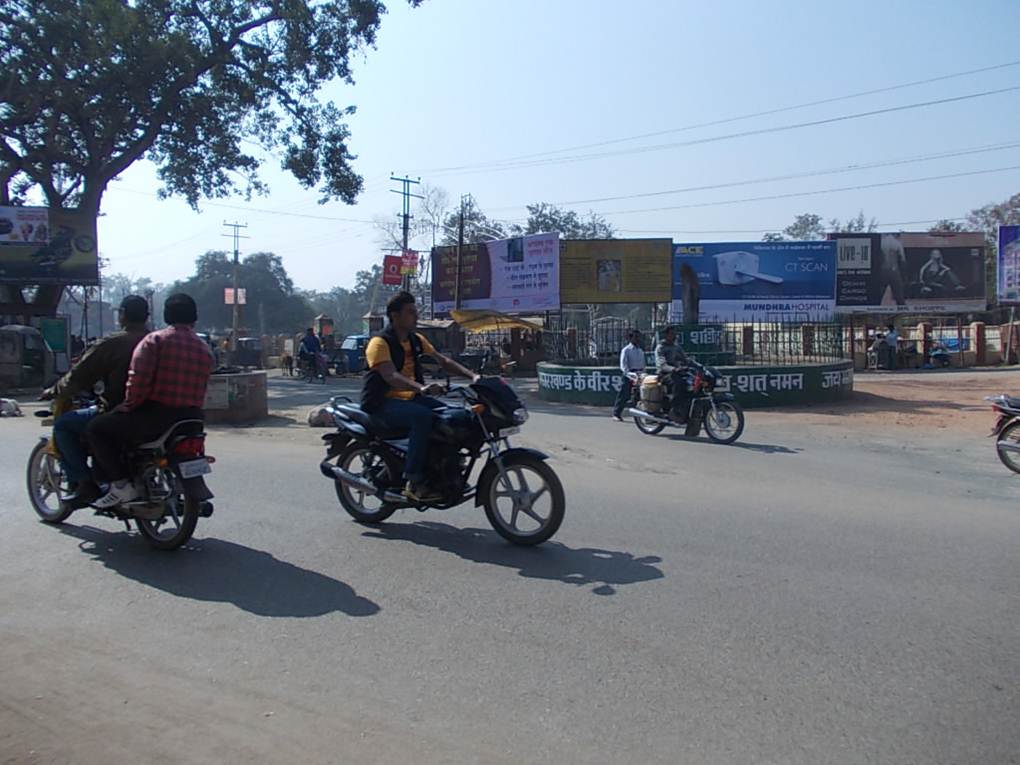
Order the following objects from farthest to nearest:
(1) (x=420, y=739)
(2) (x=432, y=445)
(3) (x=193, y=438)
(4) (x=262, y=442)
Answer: (4) (x=262, y=442) < (2) (x=432, y=445) < (3) (x=193, y=438) < (1) (x=420, y=739)

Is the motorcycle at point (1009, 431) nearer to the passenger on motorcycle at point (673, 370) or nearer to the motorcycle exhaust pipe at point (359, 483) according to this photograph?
the passenger on motorcycle at point (673, 370)

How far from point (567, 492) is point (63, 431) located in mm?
4340

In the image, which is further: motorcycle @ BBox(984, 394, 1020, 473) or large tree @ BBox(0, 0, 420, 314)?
large tree @ BBox(0, 0, 420, 314)

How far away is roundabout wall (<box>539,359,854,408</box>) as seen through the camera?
715 inches

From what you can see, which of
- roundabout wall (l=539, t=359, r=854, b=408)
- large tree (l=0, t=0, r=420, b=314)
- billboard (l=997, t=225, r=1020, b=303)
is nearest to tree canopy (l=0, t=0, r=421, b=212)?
large tree (l=0, t=0, r=420, b=314)

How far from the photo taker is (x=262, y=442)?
12.1 metres

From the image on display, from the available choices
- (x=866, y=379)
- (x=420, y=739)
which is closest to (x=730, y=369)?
(x=866, y=379)

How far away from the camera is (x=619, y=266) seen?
3281 centimetres

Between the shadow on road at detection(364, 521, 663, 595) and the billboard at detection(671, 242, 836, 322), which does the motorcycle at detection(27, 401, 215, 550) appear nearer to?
the shadow on road at detection(364, 521, 663, 595)

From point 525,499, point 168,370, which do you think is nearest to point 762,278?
point 525,499

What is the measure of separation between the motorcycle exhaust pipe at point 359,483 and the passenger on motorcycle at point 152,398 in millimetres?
1205

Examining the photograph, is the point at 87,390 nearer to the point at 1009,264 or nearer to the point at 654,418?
the point at 654,418

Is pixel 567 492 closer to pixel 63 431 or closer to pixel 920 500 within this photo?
pixel 920 500

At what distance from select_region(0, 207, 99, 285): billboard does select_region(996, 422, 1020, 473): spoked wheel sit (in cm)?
2929
